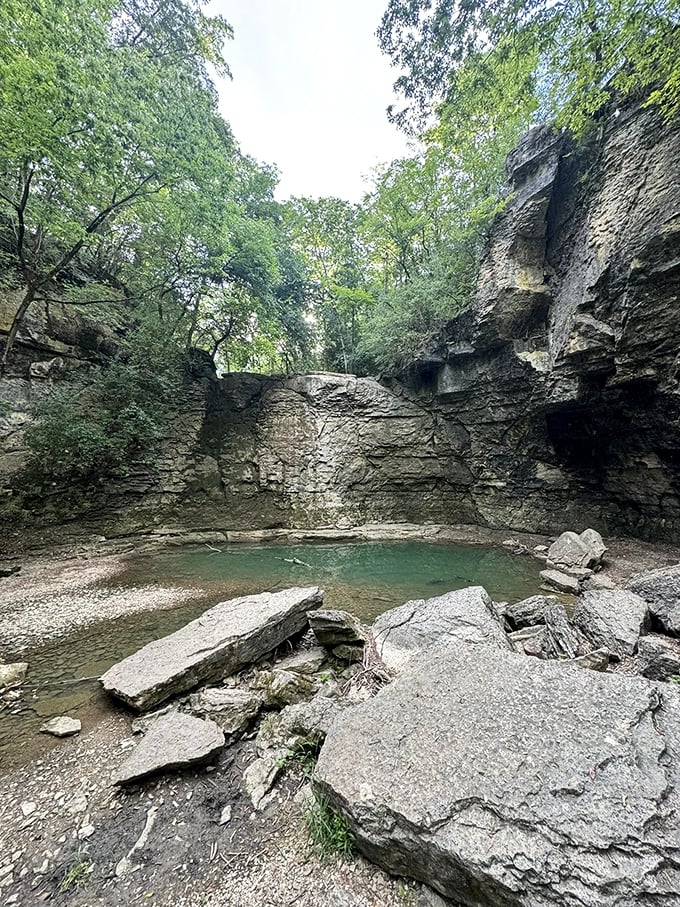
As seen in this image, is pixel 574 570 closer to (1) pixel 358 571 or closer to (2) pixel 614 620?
(2) pixel 614 620

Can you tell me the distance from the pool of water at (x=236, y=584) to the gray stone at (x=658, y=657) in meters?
2.35

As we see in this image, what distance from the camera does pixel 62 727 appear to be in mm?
2670

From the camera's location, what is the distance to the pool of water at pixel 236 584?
9.84 feet

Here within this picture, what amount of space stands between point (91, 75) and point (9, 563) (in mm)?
9824

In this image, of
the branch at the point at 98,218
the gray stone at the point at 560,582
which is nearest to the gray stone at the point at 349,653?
the gray stone at the point at 560,582

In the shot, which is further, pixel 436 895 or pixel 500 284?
pixel 500 284

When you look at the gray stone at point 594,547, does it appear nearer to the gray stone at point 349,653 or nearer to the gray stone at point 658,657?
the gray stone at point 658,657

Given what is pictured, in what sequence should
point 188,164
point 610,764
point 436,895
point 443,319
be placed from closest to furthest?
point 436,895, point 610,764, point 188,164, point 443,319

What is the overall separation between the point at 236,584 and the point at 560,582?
6.11 m

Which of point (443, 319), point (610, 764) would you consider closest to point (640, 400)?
point (443, 319)

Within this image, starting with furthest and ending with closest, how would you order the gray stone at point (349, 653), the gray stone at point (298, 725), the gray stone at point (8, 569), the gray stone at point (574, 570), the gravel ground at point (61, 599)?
the gray stone at point (574, 570) < the gray stone at point (8, 569) < the gravel ground at point (61, 599) < the gray stone at point (349, 653) < the gray stone at point (298, 725)

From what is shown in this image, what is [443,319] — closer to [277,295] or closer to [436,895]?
[277,295]

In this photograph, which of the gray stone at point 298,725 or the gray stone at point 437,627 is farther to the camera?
the gray stone at point 437,627

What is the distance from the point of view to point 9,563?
7109 mm
